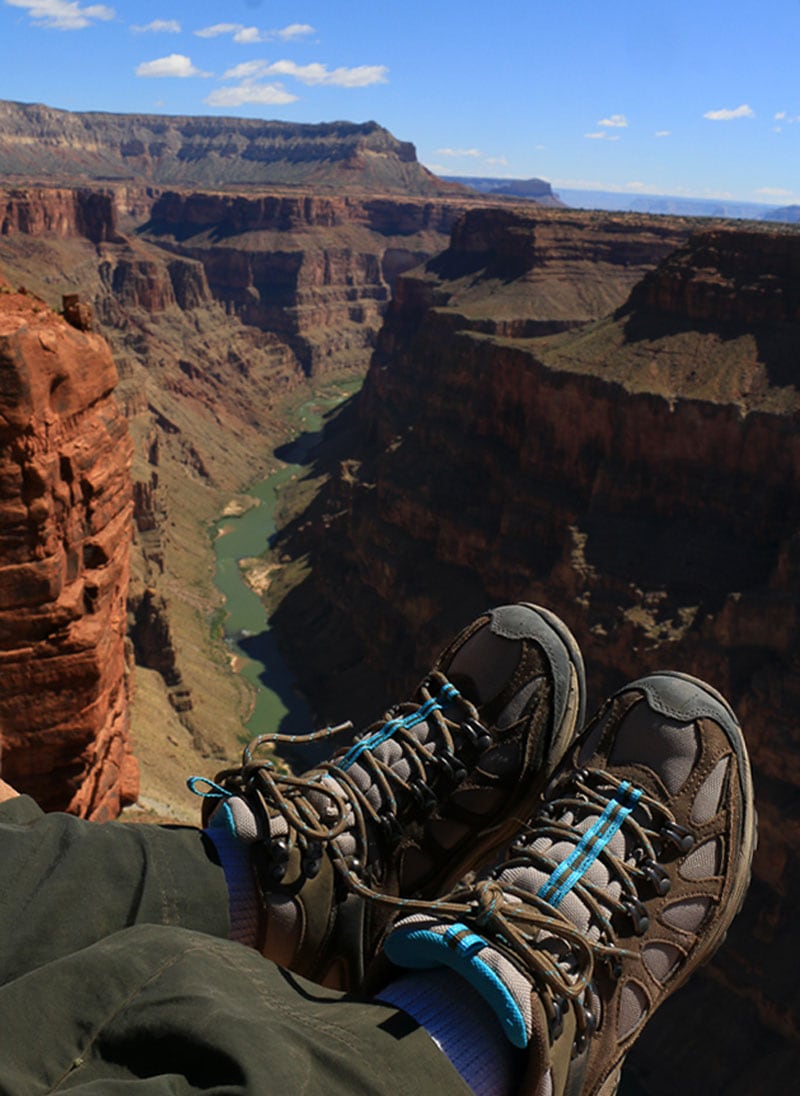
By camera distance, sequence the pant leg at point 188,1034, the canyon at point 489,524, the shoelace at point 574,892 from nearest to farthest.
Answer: the pant leg at point 188,1034 < the shoelace at point 574,892 < the canyon at point 489,524

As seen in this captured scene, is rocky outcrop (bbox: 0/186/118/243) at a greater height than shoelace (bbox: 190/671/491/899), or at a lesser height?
greater

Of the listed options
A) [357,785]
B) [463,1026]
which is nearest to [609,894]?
[463,1026]

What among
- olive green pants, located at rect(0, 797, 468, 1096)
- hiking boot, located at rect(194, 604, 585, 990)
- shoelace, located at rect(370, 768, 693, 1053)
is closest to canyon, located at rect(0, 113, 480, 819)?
hiking boot, located at rect(194, 604, 585, 990)

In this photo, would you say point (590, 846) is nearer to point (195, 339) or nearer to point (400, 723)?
point (400, 723)

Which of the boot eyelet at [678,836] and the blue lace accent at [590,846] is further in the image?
the boot eyelet at [678,836]

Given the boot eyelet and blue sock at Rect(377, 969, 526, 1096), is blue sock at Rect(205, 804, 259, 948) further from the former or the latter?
the boot eyelet

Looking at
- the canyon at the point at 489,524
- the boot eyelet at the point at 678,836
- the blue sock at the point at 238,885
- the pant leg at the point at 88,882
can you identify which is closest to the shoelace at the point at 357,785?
the blue sock at the point at 238,885

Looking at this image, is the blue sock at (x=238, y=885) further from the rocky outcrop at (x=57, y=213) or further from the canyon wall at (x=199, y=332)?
the rocky outcrop at (x=57, y=213)
